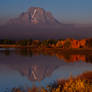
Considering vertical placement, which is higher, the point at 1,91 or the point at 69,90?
the point at 69,90

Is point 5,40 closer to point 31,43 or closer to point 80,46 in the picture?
point 31,43

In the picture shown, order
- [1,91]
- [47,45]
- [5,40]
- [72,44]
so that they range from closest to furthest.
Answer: [1,91], [72,44], [47,45], [5,40]

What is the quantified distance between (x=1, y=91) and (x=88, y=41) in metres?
103

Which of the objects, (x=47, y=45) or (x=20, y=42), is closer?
(x=47, y=45)

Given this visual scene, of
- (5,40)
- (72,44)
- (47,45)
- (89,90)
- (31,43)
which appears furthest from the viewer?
(5,40)

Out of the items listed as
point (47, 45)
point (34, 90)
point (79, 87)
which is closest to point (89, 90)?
point (79, 87)

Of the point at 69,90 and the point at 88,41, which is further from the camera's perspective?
the point at 88,41

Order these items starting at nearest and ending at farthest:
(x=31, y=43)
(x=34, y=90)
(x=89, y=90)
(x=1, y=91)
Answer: (x=89, y=90) → (x=34, y=90) → (x=1, y=91) → (x=31, y=43)

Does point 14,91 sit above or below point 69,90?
below

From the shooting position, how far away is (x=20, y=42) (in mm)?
168125

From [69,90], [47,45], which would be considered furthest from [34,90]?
[47,45]

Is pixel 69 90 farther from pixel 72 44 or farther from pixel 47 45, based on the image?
pixel 47 45

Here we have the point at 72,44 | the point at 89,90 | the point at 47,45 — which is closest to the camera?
the point at 89,90

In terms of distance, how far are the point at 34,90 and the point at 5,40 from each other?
609ft
